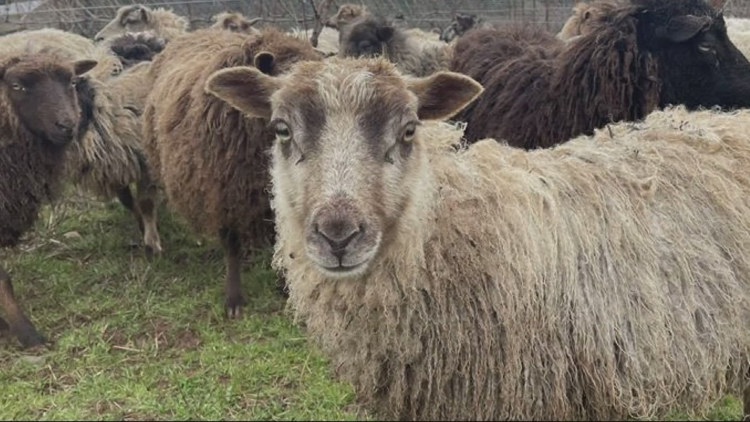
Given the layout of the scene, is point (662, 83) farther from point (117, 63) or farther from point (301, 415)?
point (117, 63)

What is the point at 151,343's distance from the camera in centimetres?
436

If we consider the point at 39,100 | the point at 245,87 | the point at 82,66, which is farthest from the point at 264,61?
the point at 82,66

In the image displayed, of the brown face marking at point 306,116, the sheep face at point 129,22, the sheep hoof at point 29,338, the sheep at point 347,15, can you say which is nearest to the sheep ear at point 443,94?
the brown face marking at point 306,116

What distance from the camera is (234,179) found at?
176 inches

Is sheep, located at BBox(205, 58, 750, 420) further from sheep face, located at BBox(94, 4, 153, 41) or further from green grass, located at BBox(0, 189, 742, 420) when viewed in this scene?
sheep face, located at BBox(94, 4, 153, 41)

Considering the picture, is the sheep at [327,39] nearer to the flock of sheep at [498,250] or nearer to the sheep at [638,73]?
the sheep at [638,73]

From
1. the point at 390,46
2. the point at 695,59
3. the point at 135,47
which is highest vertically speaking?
the point at 695,59

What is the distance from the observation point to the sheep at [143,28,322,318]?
14.5ft

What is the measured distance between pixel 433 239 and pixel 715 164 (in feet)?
3.67

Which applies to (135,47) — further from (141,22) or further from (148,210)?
(148,210)

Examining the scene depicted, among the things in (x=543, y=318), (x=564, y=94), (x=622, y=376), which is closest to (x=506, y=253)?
(x=543, y=318)

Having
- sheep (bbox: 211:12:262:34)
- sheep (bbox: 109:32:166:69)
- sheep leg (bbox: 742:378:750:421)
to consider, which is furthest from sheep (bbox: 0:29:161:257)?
sheep leg (bbox: 742:378:750:421)

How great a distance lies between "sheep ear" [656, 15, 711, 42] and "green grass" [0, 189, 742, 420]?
6.72 ft

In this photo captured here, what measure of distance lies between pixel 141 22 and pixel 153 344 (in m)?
6.60
